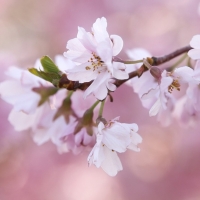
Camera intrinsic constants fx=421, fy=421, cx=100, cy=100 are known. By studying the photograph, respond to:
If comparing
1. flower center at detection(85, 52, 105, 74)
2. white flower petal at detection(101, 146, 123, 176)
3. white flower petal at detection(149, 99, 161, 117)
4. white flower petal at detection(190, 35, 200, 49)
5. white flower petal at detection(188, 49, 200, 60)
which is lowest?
white flower petal at detection(101, 146, 123, 176)

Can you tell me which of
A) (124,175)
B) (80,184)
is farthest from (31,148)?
(124,175)

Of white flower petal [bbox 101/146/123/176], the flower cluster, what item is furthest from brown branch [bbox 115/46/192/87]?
white flower petal [bbox 101/146/123/176]

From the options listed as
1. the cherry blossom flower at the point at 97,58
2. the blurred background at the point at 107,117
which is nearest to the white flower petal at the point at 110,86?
the cherry blossom flower at the point at 97,58

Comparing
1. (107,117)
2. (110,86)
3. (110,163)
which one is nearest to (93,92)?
(110,86)

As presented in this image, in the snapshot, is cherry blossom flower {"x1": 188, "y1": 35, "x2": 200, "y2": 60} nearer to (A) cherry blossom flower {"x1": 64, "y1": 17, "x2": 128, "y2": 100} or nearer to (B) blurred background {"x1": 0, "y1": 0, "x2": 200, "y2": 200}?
(A) cherry blossom flower {"x1": 64, "y1": 17, "x2": 128, "y2": 100}

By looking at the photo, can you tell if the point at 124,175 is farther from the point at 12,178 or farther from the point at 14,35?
the point at 14,35

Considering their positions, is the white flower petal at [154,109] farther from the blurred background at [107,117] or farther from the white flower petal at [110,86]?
the blurred background at [107,117]
